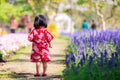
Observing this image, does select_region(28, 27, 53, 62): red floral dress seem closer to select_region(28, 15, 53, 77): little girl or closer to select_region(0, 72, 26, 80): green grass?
select_region(28, 15, 53, 77): little girl

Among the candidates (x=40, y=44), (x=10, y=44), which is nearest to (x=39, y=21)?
(x=40, y=44)

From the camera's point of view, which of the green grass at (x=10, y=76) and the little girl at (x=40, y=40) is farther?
the little girl at (x=40, y=40)

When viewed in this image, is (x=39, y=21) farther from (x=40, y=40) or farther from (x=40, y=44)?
(x=40, y=44)

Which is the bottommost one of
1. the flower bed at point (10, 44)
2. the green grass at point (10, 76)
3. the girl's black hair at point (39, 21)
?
the green grass at point (10, 76)

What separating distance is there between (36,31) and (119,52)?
292cm

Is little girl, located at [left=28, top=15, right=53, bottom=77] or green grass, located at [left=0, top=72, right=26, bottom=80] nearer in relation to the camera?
green grass, located at [left=0, top=72, right=26, bottom=80]

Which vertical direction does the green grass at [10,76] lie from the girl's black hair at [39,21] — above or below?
below

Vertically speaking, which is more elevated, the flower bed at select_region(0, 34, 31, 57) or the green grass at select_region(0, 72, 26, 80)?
the flower bed at select_region(0, 34, 31, 57)

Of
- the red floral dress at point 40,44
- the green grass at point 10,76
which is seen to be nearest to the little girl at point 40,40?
the red floral dress at point 40,44

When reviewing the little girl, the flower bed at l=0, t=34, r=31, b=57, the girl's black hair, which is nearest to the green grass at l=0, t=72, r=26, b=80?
the little girl

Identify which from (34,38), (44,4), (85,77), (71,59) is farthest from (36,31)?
(44,4)

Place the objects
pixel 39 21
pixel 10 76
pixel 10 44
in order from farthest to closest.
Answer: pixel 10 44 → pixel 39 21 → pixel 10 76

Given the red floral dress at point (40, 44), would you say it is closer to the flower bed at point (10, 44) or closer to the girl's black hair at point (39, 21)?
the girl's black hair at point (39, 21)

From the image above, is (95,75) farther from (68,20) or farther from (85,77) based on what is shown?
(68,20)
